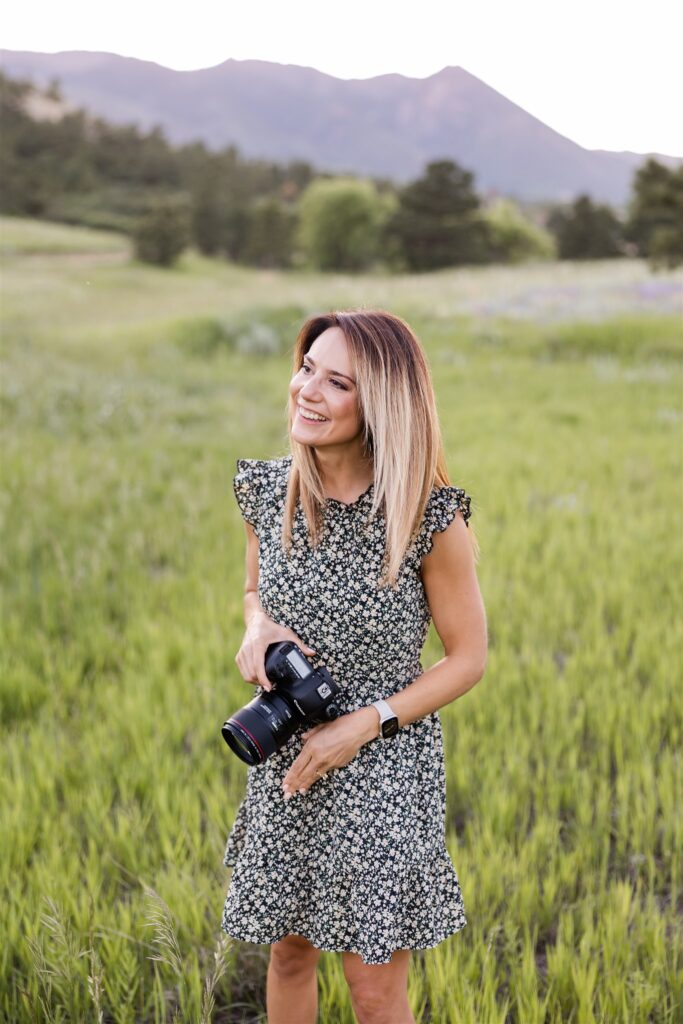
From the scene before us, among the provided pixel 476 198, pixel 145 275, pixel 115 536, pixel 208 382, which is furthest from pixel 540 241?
pixel 115 536

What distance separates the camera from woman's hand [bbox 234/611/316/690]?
178cm

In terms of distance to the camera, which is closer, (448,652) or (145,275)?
(448,652)

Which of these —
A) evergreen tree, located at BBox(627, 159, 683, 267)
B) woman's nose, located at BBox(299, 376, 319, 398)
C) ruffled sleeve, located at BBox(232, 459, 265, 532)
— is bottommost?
ruffled sleeve, located at BBox(232, 459, 265, 532)

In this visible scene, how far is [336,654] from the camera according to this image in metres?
1.85

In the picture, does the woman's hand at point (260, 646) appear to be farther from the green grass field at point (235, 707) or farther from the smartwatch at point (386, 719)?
the green grass field at point (235, 707)

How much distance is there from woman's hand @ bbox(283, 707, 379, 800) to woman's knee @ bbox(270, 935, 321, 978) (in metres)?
0.46

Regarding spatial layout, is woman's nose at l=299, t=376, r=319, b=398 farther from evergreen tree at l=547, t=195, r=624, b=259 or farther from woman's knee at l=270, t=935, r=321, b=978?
evergreen tree at l=547, t=195, r=624, b=259

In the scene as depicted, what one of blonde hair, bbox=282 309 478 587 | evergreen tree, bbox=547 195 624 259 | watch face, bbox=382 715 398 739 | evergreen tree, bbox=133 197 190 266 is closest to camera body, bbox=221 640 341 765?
watch face, bbox=382 715 398 739

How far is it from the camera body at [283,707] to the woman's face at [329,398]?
437 mm

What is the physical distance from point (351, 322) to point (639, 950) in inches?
77.0

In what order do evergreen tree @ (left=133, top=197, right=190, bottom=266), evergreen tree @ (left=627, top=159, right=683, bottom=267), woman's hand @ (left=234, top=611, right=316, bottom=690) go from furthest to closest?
evergreen tree @ (left=133, top=197, right=190, bottom=266) < evergreen tree @ (left=627, top=159, right=683, bottom=267) < woman's hand @ (left=234, top=611, right=316, bottom=690)

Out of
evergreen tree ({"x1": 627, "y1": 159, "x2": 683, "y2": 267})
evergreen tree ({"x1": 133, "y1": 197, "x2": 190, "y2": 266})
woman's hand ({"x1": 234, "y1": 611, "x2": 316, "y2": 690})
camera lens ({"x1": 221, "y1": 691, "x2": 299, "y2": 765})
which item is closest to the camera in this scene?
camera lens ({"x1": 221, "y1": 691, "x2": 299, "y2": 765})

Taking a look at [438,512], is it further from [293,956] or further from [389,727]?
[293,956]

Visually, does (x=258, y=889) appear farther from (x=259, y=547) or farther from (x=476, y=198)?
(x=476, y=198)
